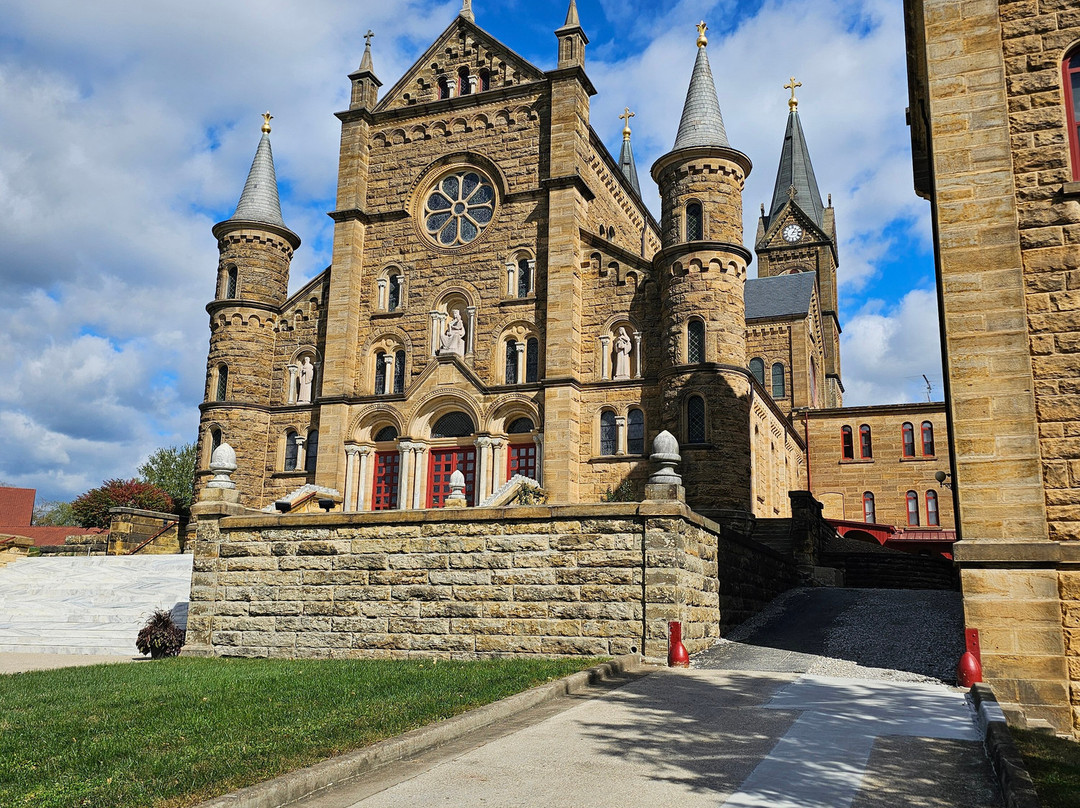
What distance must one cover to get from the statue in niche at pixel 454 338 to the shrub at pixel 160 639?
14118 mm

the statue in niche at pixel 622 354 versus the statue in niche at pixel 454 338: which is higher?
the statue in niche at pixel 454 338

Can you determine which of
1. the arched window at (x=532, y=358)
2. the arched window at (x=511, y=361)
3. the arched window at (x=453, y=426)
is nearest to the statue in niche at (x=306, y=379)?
the arched window at (x=453, y=426)

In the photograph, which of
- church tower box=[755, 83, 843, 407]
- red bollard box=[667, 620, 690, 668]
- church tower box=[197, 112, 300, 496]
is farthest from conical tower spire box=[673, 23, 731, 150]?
church tower box=[755, 83, 843, 407]

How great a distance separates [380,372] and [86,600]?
11.7 m

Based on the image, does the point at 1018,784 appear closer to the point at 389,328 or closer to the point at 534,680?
the point at 534,680

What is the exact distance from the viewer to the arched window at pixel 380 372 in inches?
1204

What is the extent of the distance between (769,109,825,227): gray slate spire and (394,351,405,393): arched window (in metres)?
41.5

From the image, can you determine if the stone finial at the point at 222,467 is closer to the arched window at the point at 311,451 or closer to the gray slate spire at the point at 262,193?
the arched window at the point at 311,451

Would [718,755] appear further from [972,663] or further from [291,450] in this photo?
[291,450]

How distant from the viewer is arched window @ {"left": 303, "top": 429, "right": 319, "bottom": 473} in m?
30.6

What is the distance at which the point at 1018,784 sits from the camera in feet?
19.2

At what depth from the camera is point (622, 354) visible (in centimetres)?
2819

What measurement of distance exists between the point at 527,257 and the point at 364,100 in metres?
9.22

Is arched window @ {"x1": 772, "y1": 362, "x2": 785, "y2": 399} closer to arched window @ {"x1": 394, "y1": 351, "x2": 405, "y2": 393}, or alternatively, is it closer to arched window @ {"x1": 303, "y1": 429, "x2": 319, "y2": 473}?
arched window @ {"x1": 394, "y1": 351, "x2": 405, "y2": 393}
